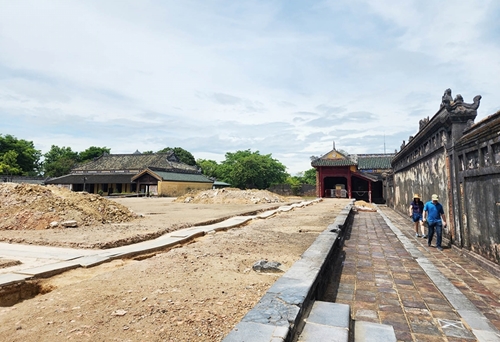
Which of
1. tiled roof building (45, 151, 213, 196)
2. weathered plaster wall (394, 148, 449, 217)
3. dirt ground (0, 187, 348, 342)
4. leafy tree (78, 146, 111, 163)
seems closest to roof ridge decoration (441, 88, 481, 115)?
weathered plaster wall (394, 148, 449, 217)

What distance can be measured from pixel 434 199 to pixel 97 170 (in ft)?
159

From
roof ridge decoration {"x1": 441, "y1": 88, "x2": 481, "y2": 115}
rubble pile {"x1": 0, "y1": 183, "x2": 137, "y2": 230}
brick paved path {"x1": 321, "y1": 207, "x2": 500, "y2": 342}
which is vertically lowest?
brick paved path {"x1": 321, "y1": 207, "x2": 500, "y2": 342}

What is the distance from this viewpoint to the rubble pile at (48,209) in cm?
945

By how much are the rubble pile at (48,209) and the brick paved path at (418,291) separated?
9.20 metres

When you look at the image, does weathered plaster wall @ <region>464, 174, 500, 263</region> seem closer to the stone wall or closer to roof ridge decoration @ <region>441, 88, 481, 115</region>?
the stone wall

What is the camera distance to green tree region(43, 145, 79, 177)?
176 feet

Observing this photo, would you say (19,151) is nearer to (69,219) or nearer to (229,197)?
(229,197)

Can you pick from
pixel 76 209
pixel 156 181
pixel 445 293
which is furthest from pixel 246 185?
pixel 445 293

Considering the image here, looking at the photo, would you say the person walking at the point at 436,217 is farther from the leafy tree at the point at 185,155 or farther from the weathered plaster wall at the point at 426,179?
the leafy tree at the point at 185,155

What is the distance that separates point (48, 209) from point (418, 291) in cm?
1147

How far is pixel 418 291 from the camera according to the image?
415 cm

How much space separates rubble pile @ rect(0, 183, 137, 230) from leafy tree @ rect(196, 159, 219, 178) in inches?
1914

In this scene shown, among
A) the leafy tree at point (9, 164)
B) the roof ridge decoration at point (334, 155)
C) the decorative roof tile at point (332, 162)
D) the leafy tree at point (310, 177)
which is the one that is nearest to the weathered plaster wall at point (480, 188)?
the decorative roof tile at point (332, 162)

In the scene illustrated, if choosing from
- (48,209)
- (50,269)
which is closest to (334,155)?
(48,209)
